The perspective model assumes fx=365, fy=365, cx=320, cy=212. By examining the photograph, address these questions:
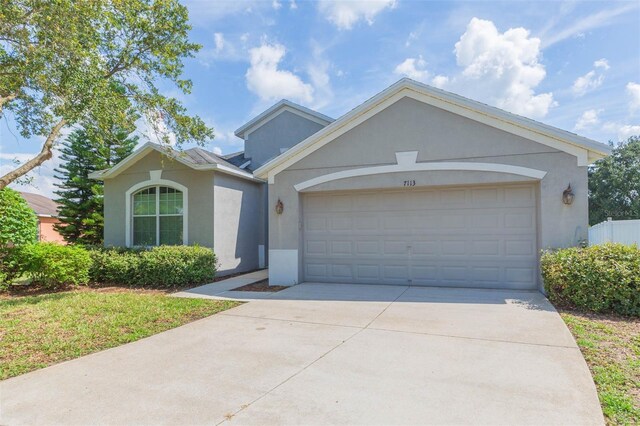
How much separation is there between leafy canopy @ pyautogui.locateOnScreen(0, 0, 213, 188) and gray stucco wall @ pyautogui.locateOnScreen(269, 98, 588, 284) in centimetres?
344

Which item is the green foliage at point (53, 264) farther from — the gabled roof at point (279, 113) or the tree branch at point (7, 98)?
the gabled roof at point (279, 113)

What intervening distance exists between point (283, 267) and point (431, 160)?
477 cm

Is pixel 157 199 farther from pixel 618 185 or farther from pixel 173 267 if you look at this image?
pixel 618 185

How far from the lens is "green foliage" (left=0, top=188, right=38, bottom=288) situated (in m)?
10.1

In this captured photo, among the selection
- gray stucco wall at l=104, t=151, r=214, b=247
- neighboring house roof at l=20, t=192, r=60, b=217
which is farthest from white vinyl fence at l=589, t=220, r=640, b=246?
neighboring house roof at l=20, t=192, r=60, b=217

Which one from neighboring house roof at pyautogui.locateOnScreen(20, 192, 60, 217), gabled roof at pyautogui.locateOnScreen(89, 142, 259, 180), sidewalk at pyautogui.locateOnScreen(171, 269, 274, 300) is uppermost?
gabled roof at pyautogui.locateOnScreen(89, 142, 259, 180)

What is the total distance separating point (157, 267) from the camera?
10.2 m

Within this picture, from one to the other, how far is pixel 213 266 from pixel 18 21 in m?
7.15

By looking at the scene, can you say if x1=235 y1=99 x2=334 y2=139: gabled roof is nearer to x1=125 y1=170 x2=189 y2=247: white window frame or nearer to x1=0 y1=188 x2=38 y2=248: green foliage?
x1=125 y1=170 x2=189 y2=247: white window frame

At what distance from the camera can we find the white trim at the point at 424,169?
8.17 m

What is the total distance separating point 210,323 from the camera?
6301 millimetres

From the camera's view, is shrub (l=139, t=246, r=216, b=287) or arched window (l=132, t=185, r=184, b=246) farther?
arched window (l=132, t=185, r=184, b=246)

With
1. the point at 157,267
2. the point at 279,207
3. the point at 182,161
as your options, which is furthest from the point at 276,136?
the point at 157,267

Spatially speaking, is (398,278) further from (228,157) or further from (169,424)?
(228,157)
